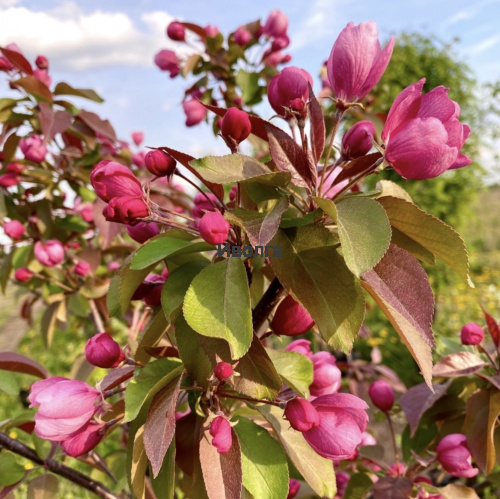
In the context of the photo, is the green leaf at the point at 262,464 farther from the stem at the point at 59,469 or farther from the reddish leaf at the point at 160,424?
the stem at the point at 59,469

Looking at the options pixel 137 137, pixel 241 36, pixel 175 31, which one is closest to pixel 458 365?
pixel 241 36

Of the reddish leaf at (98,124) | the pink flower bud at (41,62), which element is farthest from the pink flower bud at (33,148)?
the pink flower bud at (41,62)

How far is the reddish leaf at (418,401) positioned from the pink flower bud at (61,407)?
2.04ft

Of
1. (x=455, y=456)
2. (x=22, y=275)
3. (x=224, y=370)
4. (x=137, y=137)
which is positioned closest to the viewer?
(x=224, y=370)

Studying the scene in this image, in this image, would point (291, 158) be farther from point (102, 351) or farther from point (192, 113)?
point (192, 113)

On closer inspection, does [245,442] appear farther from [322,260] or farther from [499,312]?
[499,312]

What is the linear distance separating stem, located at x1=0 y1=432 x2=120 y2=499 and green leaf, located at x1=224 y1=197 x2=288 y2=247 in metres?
0.64

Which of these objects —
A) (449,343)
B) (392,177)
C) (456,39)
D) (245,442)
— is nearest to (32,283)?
(245,442)

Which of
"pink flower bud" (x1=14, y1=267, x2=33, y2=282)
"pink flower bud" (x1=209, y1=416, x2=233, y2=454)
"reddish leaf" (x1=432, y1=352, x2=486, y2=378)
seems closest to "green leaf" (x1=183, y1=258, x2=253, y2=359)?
"pink flower bud" (x1=209, y1=416, x2=233, y2=454)

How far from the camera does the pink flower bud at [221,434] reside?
623 millimetres

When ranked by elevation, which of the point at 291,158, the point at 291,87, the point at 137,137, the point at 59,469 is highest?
the point at 137,137

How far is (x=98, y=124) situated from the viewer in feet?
5.03

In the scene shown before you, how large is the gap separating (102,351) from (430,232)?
47 centimetres

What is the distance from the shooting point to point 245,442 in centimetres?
74
